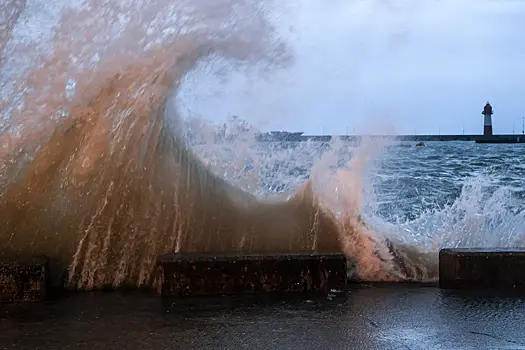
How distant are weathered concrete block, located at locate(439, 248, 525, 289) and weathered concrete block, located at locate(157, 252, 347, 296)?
0.95 m

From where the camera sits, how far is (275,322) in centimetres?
446

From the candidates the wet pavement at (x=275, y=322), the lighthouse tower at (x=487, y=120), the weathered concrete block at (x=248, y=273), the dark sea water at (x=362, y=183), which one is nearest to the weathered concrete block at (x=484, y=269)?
the wet pavement at (x=275, y=322)

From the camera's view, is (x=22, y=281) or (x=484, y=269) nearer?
(x=22, y=281)

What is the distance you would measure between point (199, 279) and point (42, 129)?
228 cm

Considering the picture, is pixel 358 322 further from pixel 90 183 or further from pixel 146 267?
pixel 90 183

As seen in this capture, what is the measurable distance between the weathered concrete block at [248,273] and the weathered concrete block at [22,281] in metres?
0.93

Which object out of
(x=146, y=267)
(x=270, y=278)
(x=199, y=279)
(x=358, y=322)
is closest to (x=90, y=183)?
(x=146, y=267)

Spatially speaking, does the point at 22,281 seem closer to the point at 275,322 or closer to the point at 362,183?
the point at 275,322

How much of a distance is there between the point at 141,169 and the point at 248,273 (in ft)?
5.35

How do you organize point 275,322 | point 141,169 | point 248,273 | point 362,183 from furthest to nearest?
point 362,183 → point 141,169 → point 248,273 → point 275,322

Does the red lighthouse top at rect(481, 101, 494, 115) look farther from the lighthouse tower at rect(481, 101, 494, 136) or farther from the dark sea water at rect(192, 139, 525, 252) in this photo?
the dark sea water at rect(192, 139, 525, 252)


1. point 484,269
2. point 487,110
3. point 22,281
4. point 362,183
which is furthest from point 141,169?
point 487,110

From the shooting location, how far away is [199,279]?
5332 millimetres

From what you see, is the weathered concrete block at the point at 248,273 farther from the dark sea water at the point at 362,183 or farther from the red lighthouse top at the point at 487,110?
the red lighthouse top at the point at 487,110
